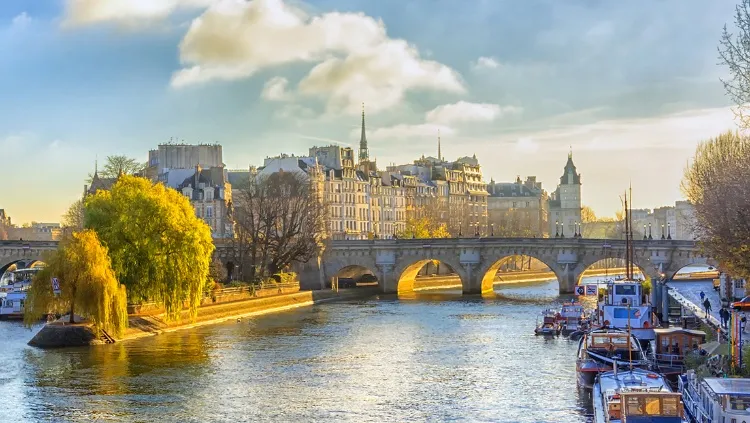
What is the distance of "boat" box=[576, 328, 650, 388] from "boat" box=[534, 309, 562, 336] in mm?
16306

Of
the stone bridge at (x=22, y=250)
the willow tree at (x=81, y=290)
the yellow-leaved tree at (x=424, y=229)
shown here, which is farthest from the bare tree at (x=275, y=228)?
the yellow-leaved tree at (x=424, y=229)

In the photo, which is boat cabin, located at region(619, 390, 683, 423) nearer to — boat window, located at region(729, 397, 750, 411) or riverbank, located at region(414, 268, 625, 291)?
boat window, located at region(729, 397, 750, 411)

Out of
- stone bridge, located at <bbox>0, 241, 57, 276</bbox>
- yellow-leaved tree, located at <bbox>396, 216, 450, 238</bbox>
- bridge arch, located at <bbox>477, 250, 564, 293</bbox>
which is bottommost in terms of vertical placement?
bridge arch, located at <bbox>477, 250, 564, 293</bbox>

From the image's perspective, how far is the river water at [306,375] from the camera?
148 ft

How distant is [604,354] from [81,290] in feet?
92.8

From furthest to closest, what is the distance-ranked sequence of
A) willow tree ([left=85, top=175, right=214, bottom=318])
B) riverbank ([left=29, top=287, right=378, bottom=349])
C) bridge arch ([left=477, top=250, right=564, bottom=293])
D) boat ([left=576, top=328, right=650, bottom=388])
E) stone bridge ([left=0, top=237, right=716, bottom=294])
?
bridge arch ([left=477, top=250, right=564, bottom=293])
stone bridge ([left=0, top=237, right=716, bottom=294])
willow tree ([left=85, top=175, right=214, bottom=318])
riverbank ([left=29, top=287, right=378, bottom=349])
boat ([left=576, top=328, right=650, bottom=388])

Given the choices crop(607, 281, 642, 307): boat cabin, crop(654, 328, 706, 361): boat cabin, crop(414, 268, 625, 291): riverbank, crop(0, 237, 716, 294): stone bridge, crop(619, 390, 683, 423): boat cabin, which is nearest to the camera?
crop(619, 390, 683, 423): boat cabin

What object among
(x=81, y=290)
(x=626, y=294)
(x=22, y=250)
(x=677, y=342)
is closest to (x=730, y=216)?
(x=677, y=342)

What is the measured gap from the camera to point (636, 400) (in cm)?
3584

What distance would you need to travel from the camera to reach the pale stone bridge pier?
364 feet

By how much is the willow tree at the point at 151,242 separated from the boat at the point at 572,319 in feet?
72.3

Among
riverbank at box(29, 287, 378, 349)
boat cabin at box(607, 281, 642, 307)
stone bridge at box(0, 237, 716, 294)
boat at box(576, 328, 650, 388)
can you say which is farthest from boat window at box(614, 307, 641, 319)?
stone bridge at box(0, 237, 716, 294)

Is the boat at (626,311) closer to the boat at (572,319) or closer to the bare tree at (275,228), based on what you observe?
the boat at (572,319)

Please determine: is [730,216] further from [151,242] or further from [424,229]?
[424,229]
